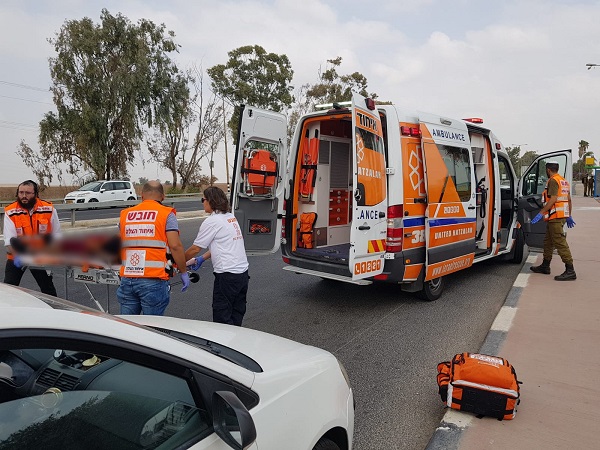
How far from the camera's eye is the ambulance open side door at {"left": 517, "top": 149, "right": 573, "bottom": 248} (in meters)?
7.92

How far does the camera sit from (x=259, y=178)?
563 cm

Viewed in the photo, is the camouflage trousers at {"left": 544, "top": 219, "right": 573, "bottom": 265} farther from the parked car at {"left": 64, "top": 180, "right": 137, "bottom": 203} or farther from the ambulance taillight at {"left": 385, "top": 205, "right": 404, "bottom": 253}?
the parked car at {"left": 64, "top": 180, "right": 137, "bottom": 203}

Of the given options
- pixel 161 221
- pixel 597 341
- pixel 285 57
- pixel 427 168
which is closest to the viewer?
pixel 161 221

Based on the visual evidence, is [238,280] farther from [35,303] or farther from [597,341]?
[597,341]

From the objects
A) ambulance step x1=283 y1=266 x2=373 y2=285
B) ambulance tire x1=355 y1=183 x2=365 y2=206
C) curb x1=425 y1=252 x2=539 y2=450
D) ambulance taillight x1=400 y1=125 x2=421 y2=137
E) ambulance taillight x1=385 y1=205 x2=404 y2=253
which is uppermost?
ambulance taillight x1=400 y1=125 x2=421 y2=137

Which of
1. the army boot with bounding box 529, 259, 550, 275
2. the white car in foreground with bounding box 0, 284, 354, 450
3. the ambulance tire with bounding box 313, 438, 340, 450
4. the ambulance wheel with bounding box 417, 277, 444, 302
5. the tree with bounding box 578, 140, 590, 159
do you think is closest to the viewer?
the white car in foreground with bounding box 0, 284, 354, 450

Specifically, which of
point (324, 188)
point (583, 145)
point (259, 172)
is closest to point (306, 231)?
point (324, 188)

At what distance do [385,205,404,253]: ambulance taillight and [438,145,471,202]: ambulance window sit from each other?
1.23m

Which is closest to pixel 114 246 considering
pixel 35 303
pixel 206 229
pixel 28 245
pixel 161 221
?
pixel 28 245

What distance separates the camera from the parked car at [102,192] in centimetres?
2372

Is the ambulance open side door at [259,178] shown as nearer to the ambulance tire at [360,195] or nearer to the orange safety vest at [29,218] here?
the ambulance tire at [360,195]

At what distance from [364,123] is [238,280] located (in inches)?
85.4

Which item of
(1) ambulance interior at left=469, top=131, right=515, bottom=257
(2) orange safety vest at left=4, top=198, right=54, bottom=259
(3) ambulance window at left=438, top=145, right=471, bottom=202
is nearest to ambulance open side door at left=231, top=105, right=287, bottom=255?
(2) orange safety vest at left=4, top=198, right=54, bottom=259

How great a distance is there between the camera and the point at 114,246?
1180mm
